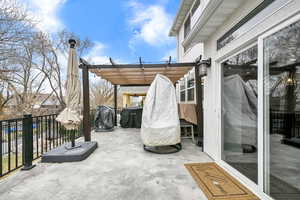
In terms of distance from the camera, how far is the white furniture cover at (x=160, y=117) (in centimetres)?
384

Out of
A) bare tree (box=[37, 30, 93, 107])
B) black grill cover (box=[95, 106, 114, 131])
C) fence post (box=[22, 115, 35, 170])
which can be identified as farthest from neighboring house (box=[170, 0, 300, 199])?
bare tree (box=[37, 30, 93, 107])

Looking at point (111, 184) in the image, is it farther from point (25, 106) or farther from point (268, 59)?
point (25, 106)

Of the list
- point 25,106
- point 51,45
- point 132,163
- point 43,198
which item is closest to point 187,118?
point 132,163

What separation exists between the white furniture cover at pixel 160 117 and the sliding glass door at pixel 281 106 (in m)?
1.97

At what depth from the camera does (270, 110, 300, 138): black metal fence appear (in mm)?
2254

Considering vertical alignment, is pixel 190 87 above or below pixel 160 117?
above

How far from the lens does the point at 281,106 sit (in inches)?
99.5

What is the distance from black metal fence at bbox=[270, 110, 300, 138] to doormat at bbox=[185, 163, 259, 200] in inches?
36.8

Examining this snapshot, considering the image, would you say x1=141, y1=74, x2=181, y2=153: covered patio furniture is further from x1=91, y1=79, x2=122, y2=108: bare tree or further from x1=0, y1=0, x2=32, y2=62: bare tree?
x1=91, y1=79, x2=122, y2=108: bare tree

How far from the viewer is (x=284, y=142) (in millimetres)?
2535

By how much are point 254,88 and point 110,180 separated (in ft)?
8.65

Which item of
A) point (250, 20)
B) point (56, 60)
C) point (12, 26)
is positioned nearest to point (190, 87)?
point (250, 20)

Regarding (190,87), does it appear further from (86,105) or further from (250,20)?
(250,20)

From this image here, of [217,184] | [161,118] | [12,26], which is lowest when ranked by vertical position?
[217,184]
